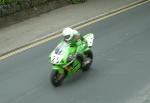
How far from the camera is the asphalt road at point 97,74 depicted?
11422 millimetres

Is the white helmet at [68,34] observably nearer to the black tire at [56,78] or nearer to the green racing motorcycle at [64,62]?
the green racing motorcycle at [64,62]

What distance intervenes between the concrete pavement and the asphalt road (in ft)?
3.35

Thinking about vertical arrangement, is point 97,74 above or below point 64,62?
below

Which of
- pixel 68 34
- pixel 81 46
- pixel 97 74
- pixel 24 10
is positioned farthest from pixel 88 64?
pixel 24 10

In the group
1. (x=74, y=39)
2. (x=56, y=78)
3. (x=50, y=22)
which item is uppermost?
(x=74, y=39)

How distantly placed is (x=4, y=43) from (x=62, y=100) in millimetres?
5659

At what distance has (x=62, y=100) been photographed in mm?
11242

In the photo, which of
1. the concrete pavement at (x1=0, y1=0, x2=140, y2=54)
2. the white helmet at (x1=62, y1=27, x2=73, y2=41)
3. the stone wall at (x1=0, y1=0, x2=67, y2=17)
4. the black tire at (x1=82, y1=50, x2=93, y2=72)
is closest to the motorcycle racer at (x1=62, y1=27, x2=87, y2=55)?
the white helmet at (x1=62, y1=27, x2=73, y2=41)

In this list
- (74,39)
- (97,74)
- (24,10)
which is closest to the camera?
(74,39)

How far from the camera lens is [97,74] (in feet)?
41.6

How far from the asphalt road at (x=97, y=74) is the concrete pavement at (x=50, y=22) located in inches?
40.3

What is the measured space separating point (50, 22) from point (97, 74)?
20.6 ft

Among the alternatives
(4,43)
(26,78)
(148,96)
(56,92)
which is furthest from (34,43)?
(148,96)

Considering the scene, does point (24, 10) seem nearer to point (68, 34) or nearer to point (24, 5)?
point (24, 5)
